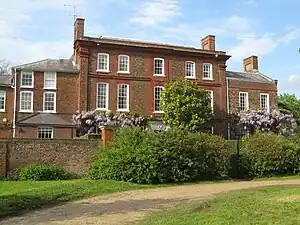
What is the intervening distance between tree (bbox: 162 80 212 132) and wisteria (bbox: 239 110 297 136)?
5697 mm

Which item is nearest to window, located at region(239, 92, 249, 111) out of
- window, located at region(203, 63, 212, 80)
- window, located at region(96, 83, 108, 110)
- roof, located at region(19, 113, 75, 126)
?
window, located at region(203, 63, 212, 80)

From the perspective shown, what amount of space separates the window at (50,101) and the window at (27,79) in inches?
61.0

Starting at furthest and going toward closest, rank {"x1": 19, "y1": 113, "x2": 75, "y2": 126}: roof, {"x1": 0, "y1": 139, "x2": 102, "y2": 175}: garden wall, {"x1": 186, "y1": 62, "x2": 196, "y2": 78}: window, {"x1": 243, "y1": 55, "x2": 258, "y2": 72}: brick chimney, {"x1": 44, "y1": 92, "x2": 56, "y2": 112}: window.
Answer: {"x1": 243, "y1": 55, "x2": 258, "y2": 72}: brick chimney < {"x1": 186, "y1": 62, "x2": 196, "y2": 78}: window < {"x1": 44, "y1": 92, "x2": 56, "y2": 112}: window < {"x1": 19, "y1": 113, "x2": 75, "y2": 126}: roof < {"x1": 0, "y1": 139, "x2": 102, "y2": 175}: garden wall

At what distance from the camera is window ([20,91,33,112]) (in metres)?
39.2

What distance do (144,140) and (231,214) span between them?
12.5 meters

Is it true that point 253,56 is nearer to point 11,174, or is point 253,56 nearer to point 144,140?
point 144,140

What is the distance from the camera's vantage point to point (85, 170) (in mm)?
25641

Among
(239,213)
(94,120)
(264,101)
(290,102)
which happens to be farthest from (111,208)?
(290,102)

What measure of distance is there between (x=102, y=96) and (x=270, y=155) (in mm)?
18000

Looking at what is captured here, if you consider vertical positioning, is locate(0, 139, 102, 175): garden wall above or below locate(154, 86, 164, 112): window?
below

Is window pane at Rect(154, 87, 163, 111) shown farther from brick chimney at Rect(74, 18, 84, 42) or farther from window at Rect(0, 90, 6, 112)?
window at Rect(0, 90, 6, 112)

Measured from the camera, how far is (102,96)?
4078cm

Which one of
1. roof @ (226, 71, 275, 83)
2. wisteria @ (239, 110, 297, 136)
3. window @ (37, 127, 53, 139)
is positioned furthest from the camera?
roof @ (226, 71, 275, 83)

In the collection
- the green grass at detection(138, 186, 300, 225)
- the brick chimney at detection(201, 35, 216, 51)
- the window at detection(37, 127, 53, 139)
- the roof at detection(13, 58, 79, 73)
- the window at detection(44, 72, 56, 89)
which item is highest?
the brick chimney at detection(201, 35, 216, 51)
